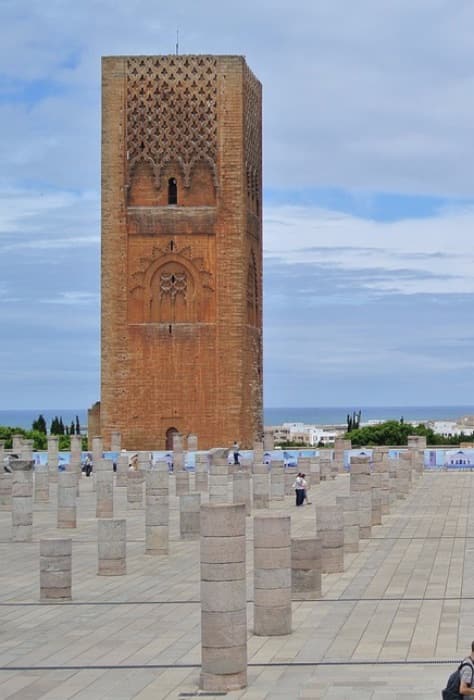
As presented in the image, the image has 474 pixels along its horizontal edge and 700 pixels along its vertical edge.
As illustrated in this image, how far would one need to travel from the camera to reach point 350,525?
19.5m

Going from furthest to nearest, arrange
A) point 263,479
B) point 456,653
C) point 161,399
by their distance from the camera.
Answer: point 161,399, point 263,479, point 456,653

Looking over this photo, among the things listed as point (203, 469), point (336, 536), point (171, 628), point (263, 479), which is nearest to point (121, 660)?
point (171, 628)

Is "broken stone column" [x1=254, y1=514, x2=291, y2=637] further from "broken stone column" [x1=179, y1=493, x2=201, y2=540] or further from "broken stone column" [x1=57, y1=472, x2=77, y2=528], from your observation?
"broken stone column" [x1=57, y1=472, x2=77, y2=528]

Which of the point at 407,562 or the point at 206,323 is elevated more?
the point at 206,323

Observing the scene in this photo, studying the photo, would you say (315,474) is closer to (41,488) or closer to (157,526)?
(41,488)

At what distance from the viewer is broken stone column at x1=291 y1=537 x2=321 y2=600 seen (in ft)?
48.3

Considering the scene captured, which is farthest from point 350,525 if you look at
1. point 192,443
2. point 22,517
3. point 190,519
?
point 192,443

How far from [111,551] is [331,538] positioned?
2656 mm

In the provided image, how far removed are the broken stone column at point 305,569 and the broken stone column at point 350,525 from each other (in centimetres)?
434

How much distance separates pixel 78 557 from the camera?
19469 mm

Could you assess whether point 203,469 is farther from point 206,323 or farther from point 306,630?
point 306,630

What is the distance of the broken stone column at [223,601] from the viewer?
34.3 feet

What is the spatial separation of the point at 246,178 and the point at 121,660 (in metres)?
43.2

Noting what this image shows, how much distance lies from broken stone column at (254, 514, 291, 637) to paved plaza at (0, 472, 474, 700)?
7.4 inches
